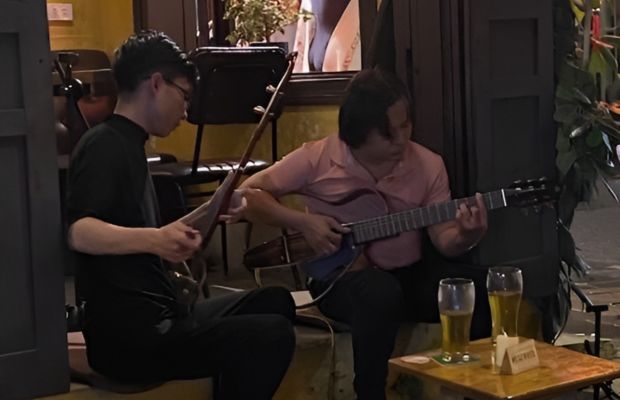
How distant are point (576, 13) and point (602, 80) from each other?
261 mm

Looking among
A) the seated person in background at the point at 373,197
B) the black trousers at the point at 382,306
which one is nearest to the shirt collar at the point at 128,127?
the seated person in background at the point at 373,197

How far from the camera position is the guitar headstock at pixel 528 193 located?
2980 millimetres

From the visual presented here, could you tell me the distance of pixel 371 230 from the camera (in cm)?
318

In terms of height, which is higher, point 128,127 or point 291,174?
point 128,127

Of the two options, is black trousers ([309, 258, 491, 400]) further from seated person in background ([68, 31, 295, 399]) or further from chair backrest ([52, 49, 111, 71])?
chair backrest ([52, 49, 111, 71])

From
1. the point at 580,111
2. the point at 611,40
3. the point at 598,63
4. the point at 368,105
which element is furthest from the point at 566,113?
the point at 368,105

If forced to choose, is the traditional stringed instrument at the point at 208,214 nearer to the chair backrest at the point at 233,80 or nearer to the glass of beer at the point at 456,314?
the glass of beer at the point at 456,314

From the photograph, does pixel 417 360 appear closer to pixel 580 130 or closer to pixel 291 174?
pixel 291 174

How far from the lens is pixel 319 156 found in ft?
10.9

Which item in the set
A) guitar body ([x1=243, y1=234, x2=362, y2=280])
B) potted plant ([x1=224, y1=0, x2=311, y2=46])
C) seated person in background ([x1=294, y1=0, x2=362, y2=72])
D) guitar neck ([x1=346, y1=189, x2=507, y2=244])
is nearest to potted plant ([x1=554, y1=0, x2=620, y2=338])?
guitar neck ([x1=346, y1=189, x2=507, y2=244])

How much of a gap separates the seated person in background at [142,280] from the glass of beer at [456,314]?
0.45 meters

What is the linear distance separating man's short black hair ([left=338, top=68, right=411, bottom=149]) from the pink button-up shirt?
9 cm

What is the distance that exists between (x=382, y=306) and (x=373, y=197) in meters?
0.38

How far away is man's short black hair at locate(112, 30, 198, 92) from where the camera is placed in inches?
105
